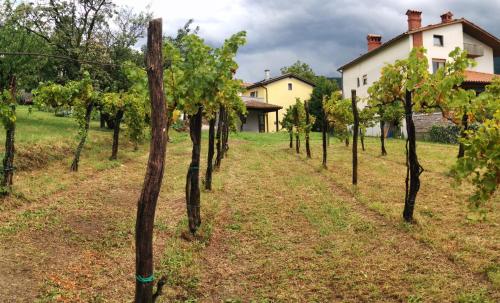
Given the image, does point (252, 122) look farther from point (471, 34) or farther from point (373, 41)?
point (471, 34)

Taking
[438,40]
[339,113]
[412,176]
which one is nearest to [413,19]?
[438,40]

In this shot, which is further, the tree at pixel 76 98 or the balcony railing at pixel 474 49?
the balcony railing at pixel 474 49

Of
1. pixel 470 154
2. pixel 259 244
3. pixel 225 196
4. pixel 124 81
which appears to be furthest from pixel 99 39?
pixel 470 154

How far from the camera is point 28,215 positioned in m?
9.08

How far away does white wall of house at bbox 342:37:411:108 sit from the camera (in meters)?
34.5

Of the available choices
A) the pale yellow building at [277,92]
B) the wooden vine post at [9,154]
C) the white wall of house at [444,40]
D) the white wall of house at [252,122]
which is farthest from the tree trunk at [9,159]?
the pale yellow building at [277,92]

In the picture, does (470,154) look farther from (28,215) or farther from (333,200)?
(28,215)

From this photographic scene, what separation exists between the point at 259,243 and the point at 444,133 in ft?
75.1

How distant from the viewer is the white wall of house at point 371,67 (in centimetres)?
3450

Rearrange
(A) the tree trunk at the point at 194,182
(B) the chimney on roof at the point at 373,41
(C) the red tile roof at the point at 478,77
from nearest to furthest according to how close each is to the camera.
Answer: (A) the tree trunk at the point at 194,182 < (C) the red tile roof at the point at 478,77 < (B) the chimney on roof at the point at 373,41

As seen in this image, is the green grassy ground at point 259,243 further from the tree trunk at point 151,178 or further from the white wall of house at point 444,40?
the white wall of house at point 444,40

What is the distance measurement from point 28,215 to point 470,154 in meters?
8.03

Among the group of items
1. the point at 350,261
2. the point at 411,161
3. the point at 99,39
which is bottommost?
the point at 350,261

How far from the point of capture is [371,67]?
129 ft
